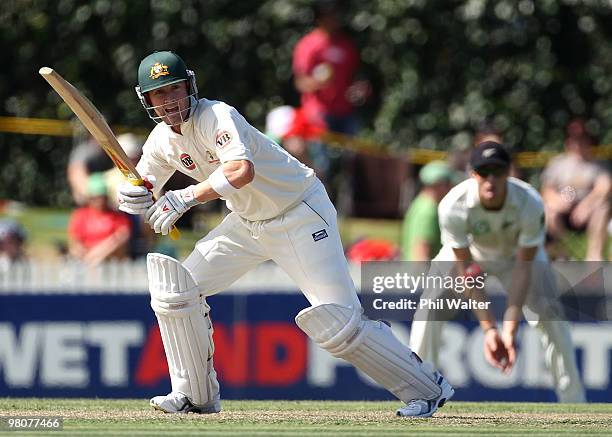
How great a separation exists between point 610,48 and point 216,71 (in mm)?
3847

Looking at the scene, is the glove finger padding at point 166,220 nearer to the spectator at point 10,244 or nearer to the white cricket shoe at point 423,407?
the white cricket shoe at point 423,407

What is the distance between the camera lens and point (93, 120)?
23.9 ft

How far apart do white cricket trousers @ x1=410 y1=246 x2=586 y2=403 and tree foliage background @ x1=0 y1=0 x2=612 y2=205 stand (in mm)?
4732

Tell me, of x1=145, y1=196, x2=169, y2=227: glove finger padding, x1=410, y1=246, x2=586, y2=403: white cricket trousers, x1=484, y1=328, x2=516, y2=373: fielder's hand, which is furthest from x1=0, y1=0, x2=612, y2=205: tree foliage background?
x1=145, y1=196, x2=169, y2=227: glove finger padding

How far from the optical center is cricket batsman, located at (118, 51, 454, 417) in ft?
23.0

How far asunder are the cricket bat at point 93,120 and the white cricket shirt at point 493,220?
2.08 meters

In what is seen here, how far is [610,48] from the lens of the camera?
1466cm

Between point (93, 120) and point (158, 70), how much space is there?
46cm

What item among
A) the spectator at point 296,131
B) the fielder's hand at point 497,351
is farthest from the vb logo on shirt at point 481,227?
the spectator at point 296,131

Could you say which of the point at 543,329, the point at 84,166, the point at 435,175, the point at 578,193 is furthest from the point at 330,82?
the point at 543,329

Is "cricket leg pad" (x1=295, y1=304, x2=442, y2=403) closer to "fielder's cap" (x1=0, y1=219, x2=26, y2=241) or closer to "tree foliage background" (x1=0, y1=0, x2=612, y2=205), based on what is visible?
"fielder's cap" (x1=0, y1=219, x2=26, y2=241)

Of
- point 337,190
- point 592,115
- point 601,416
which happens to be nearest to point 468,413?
point 601,416

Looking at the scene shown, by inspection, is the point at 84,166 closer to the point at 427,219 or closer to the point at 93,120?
the point at 427,219

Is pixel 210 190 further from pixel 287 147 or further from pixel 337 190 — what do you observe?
pixel 337 190
